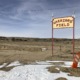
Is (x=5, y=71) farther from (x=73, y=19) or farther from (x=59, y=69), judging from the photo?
(x=73, y=19)

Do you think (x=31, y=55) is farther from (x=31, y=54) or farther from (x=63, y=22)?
(x=63, y=22)

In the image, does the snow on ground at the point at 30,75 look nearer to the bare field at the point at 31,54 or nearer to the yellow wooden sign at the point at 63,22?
the bare field at the point at 31,54

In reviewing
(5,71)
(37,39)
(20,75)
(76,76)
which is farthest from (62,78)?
(37,39)

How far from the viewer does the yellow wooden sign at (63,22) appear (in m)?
24.3

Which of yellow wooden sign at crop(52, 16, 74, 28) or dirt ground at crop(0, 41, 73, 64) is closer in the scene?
yellow wooden sign at crop(52, 16, 74, 28)

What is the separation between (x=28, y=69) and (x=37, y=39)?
483 ft

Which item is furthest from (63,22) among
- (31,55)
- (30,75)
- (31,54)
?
(31,54)

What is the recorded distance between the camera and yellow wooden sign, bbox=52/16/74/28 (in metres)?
24.3

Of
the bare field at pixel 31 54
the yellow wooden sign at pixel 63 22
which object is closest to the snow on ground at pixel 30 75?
the bare field at pixel 31 54

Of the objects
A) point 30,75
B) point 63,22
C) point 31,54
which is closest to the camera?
point 30,75

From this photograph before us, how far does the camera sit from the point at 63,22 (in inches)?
990

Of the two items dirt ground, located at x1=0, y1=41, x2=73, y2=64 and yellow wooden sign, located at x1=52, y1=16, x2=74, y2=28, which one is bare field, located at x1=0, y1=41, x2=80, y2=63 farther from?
yellow wooden sign, located at x1=52, y1=16, x2=74, y2=28

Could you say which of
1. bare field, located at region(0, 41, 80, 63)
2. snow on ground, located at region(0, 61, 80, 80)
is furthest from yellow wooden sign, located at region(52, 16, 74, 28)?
snow on ground, located at region(0, 61, 80, 80)

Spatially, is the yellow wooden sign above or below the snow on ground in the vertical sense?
above
